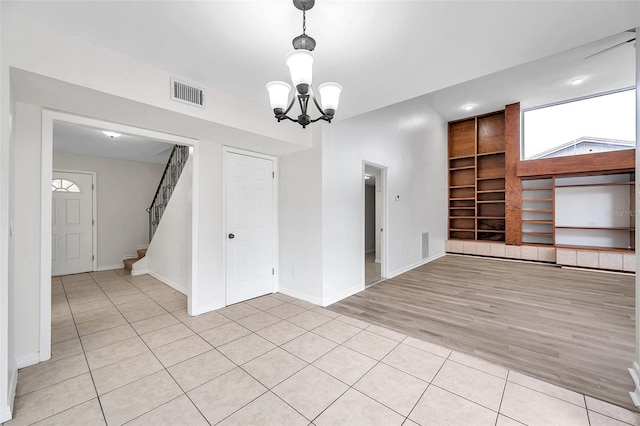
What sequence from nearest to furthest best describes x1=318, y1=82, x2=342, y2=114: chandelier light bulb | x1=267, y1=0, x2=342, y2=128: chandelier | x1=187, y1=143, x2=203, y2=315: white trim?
x1=267, y1=0, x2=342, y2=128: chandelier < x1=318, y1=82, x2=342, y2=114: chandelier light bulb < x1=187, y1=143, x2=203, y2=315: white trim

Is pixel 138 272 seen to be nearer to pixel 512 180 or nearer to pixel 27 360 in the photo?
pixel 27 360

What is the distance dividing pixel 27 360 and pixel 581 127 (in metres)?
9.80

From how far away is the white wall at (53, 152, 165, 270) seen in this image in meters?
5.81

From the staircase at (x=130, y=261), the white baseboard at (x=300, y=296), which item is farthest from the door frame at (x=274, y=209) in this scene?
the staircase at (x=130, y=261)

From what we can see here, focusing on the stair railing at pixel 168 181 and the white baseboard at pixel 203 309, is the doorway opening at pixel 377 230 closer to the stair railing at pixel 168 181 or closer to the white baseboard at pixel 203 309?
the white baseboard at pixel 203 309

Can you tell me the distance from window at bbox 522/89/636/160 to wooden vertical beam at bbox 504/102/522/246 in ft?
1.10

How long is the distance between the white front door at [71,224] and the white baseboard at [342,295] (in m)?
5.51

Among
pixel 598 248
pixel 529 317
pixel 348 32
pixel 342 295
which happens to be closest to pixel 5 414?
pixel 342 295

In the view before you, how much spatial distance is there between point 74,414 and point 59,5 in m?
2.59

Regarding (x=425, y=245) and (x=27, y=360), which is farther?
(x=425, y=245)

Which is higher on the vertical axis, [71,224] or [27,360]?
[71,224]

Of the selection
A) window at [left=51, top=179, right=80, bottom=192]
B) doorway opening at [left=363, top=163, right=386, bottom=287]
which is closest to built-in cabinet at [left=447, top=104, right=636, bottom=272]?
doorway opening at [left=363, top=163, right=386, bottom=287]

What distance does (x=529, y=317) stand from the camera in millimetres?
3123

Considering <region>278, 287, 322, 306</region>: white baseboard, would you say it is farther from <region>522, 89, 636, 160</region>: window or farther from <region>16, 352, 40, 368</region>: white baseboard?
<region>522, 89, 636, 160</region>: window
